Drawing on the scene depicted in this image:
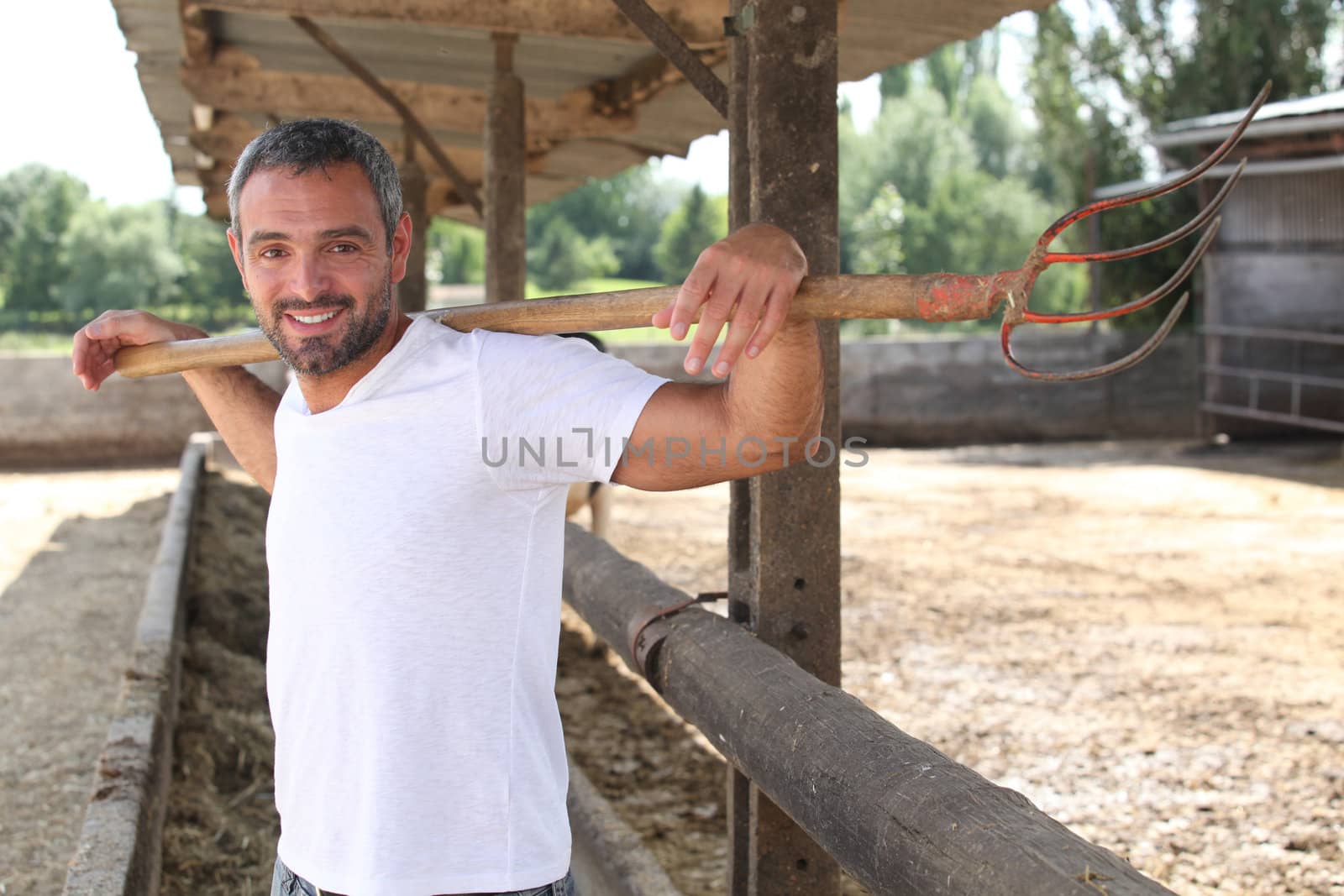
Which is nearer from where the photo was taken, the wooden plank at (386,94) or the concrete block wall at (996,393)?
the wooden plank at (386,94)

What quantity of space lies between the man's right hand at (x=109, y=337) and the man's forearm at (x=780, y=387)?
131cm

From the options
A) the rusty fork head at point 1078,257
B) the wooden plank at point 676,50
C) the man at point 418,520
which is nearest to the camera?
the rusty fork head at point 1078,257

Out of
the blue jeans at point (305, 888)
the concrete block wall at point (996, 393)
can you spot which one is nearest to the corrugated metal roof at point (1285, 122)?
the concrete block wall at point (996, 393)

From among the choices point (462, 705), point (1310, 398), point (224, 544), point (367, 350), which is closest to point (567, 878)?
point (462, 705)

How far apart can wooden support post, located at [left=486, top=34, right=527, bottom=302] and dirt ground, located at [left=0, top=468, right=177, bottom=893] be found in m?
2.43

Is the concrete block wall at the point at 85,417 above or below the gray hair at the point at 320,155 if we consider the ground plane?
below

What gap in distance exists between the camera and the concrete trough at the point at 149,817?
2.85 m

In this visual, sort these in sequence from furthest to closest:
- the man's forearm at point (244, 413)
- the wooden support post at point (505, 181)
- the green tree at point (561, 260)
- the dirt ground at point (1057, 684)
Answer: the green tree at point (561, 260)
the wooden support post at point (505, 181)
the dirt ground at point (1057, 684)
the man's forearm at point (244, 413)

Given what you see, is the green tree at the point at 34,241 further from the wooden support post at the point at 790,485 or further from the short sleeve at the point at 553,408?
the short sleeve at the point at 553,408

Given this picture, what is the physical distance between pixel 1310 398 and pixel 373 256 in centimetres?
1339

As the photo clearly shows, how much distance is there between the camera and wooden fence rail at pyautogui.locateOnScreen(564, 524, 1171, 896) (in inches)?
59.1

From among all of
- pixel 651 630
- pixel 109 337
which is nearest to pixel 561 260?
pixel 651 630

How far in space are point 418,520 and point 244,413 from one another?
2.45 feet

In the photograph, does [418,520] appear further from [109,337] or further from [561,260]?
[561,260]
